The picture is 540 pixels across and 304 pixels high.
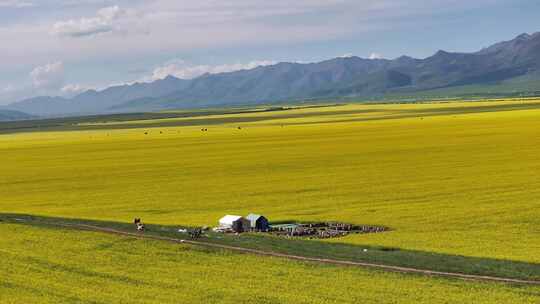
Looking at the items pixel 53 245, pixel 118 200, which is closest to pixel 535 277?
pixel 53 245

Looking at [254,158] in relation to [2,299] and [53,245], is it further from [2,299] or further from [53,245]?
[2,299]

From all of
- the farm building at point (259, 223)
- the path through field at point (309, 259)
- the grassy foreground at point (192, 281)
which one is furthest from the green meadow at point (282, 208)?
the farm building at point (259, 223)

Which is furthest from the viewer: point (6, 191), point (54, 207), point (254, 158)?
point (254, 158)

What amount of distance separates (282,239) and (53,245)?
11842 millimetres

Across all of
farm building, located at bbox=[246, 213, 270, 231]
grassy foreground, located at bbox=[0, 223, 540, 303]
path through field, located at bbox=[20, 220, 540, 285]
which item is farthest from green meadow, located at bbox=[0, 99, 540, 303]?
farm building, located at bbox=[246, 213, 270, 231]

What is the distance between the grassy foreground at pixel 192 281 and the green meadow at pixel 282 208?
0.26 feet

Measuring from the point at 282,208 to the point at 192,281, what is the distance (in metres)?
22.7

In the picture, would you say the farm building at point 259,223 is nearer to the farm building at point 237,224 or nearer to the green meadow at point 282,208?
the farm building at point 237,224

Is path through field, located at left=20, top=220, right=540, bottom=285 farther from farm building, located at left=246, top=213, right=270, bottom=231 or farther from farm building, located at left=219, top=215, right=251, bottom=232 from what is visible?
farm building, located at left=246, top=213, right=270, bottom=231

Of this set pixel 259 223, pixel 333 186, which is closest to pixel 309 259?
pixel 259 223

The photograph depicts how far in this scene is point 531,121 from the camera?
5295 inches

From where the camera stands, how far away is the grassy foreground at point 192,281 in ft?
88.5

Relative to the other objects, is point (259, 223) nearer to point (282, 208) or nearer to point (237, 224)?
point (237, 224)

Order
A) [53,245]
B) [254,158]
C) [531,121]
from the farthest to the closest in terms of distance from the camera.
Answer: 1. [531,121]
2. [254,158]
3. [53,245]
